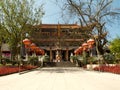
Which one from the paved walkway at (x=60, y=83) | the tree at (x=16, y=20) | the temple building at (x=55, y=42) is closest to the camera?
the paved walkway at (x=60, y=83)

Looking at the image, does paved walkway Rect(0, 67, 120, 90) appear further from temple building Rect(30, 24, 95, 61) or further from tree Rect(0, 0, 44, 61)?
temple building Rect(30, 24, 95, 61)

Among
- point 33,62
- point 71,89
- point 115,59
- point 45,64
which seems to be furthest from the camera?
point 45,64

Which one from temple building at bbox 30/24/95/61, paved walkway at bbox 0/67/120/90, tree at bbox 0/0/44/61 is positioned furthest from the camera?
temple building at bbox 30/24/95/61

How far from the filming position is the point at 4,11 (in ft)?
151

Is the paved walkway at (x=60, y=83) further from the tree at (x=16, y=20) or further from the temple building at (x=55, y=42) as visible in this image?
the temple building at (x=55, y=42)

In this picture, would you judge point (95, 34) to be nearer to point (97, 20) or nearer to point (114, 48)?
point (97, 20)

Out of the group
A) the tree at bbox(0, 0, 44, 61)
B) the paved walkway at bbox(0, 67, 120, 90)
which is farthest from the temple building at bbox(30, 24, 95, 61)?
the paved walkway at bbox(0, 67, 120, 90)

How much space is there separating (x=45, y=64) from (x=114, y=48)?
14.6 meters

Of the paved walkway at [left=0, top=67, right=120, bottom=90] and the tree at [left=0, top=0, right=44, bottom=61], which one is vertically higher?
the tree at [left=0, top=0, right=44, bottom=61]

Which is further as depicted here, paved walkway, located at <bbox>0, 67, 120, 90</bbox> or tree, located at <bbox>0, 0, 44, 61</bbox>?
tree, located at <bbox>0, 0, 44, 61</bbox>

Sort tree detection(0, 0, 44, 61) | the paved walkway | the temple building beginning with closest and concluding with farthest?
the paved walkway < tree detection(0, 0, 44, 61) < the temple building

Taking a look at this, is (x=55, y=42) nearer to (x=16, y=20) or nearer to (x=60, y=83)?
(x=16, y=20)

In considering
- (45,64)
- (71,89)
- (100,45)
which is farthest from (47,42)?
(71,89)

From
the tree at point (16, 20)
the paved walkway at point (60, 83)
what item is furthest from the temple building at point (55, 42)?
the paved walkway at point (60, 83)
